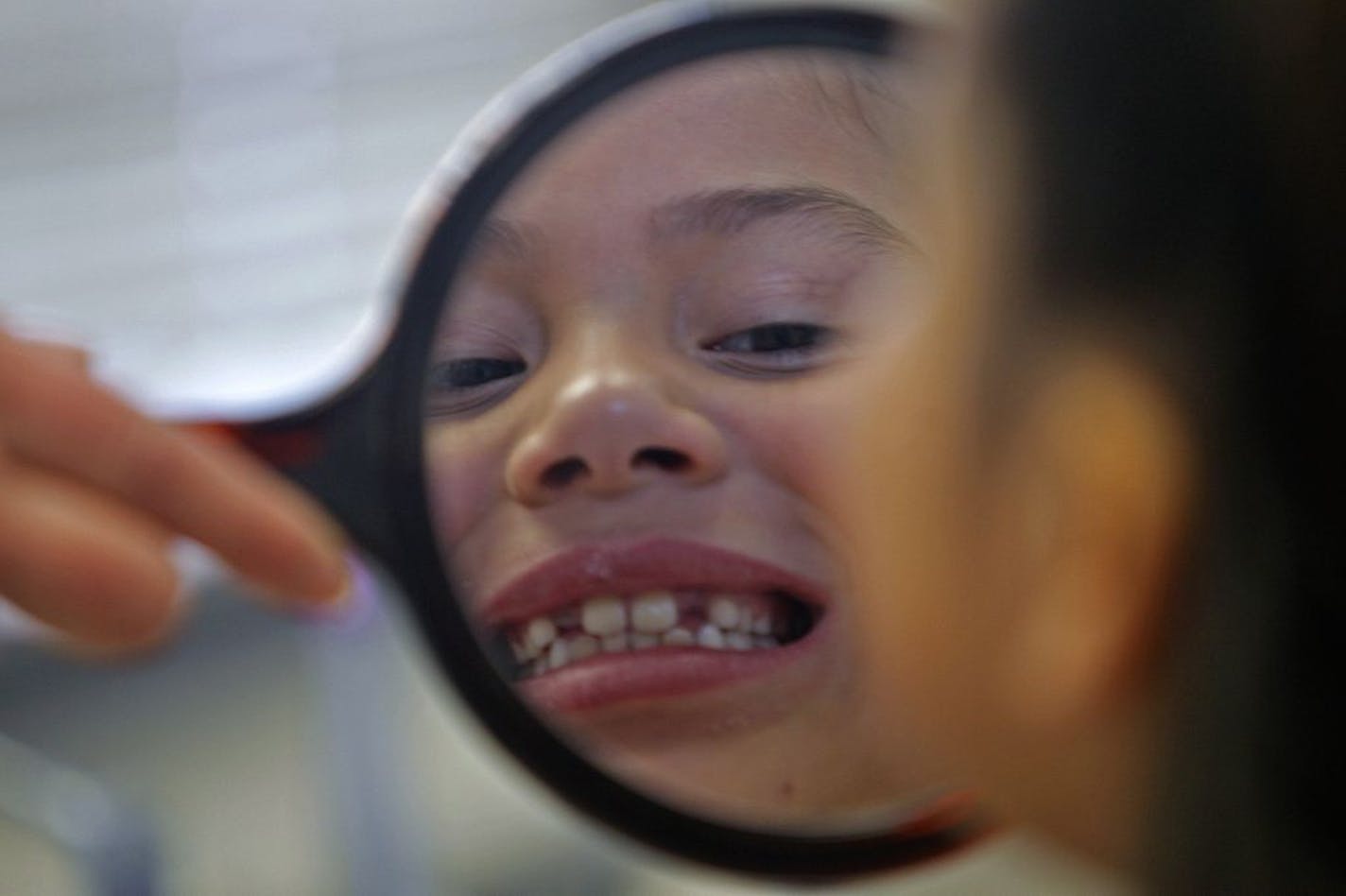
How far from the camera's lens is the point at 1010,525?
600 mm

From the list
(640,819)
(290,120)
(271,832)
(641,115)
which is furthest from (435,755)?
(641,115)

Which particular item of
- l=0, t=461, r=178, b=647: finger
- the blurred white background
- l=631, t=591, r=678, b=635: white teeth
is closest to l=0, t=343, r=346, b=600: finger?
l=0, t=461, r=178, b=647: finger

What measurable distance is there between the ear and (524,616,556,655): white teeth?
0.65 ft

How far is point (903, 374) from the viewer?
0.63m

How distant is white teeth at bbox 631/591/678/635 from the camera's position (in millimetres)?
675

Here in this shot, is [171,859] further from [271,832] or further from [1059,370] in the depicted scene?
[1059,370]

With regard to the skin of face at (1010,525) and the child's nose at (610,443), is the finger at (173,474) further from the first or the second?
the skin of face at (1010,525)

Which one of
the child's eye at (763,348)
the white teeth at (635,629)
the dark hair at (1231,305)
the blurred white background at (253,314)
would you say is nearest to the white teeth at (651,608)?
the white teeth at (635,629)

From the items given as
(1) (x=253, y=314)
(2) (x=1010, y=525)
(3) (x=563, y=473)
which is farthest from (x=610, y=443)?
(1) (x=253, y=314)

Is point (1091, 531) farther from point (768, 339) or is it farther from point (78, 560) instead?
point (78, 560)

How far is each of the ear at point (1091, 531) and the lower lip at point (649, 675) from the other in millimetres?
114

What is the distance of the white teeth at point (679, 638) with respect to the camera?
0.67m

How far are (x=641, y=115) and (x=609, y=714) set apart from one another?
0.86 feet

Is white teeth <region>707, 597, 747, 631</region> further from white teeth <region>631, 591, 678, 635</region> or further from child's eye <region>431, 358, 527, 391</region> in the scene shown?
child's eye <region>431, 358, 527, 391</region>
